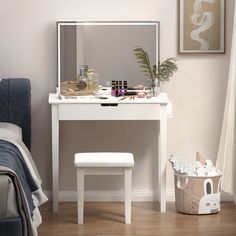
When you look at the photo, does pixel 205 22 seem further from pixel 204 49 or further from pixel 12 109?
pixel 12 109

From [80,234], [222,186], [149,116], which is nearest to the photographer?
[80,234]

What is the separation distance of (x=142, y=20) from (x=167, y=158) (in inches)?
39.8

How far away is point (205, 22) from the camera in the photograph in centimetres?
537

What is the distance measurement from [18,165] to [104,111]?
3.31 feet

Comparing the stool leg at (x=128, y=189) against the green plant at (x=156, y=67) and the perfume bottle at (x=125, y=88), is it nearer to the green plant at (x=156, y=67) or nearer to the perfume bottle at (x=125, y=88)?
the perfume bottle at (x=125, y=88)

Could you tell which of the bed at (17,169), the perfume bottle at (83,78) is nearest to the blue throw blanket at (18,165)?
the bed at (17,169)

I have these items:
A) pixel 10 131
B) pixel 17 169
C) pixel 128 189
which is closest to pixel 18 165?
pixel 17 169

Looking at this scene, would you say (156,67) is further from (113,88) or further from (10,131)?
(10,131)

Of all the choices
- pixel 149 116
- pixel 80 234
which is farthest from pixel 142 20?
pixel 80 234

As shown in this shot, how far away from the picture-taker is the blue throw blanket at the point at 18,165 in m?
3.94

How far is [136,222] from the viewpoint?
4918 mm

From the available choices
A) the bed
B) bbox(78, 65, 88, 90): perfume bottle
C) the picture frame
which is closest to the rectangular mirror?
bbox(78, 65, 88, 90): perfume bottle

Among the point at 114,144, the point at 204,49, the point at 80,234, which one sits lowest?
the point at 80,234

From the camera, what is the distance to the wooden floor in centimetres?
470
